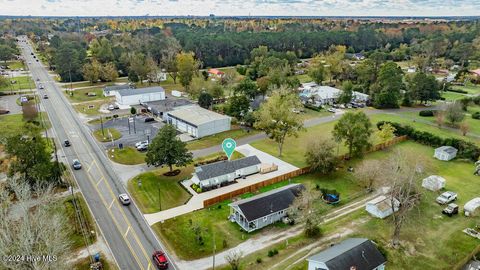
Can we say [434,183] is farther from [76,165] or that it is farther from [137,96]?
A: [137,96]

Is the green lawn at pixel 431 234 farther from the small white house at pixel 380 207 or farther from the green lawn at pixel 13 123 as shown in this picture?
the green lawn at pixel 13 123

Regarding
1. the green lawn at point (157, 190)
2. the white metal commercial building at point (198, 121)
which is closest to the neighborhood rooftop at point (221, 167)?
the green lawn at point (157, 190)

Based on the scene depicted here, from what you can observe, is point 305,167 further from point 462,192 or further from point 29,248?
point 29,248

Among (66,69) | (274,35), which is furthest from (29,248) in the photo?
(274,35)

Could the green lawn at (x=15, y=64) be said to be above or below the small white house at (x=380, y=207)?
above

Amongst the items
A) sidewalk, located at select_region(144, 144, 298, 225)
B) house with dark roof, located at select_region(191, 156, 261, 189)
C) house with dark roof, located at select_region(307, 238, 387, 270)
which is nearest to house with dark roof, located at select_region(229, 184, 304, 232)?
sidewalk, located at select_region(144, 144, 298, 225)

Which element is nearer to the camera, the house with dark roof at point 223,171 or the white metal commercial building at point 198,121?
the house with dark roof at point 223,171

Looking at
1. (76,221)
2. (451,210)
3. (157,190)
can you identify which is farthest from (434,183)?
(76,221)
